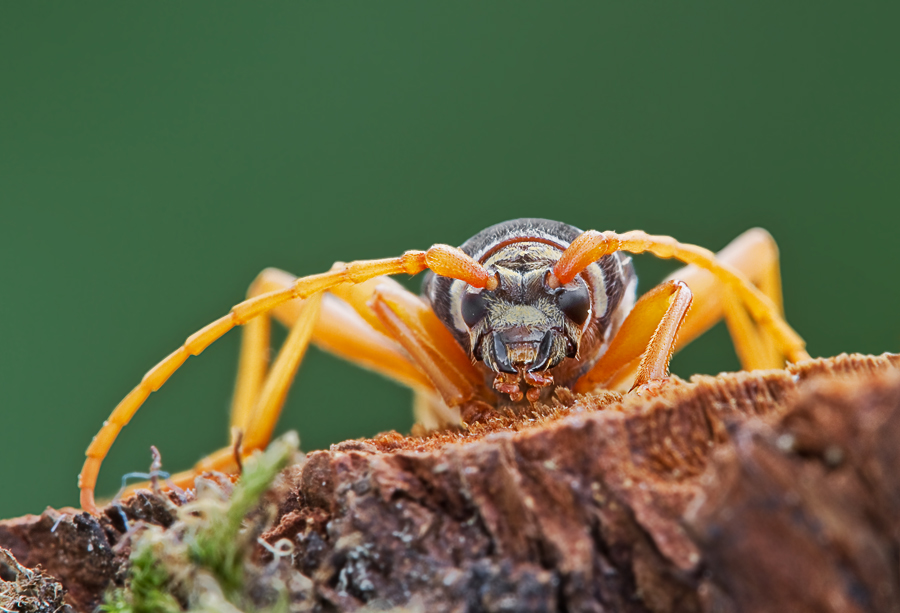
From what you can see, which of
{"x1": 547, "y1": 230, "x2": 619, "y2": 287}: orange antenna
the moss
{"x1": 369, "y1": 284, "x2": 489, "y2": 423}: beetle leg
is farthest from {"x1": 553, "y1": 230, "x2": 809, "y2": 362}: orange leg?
the moss

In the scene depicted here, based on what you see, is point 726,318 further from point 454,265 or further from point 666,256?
point 454,265

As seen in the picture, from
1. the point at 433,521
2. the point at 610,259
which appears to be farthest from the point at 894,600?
the point at 610,259

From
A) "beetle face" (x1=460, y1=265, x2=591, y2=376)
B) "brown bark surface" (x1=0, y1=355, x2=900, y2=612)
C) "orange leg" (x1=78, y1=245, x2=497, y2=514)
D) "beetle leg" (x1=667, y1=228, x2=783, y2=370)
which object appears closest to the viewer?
"brown bark surface" (x1=0, y1=355, x2=900, y2=612)

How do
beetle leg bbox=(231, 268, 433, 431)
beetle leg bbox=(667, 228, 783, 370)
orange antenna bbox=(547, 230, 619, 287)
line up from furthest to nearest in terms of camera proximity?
beetle leg bbox=(231, 268, 433, 431) → beetle leg bbox=(667, 228, 783, 370) → orange antenna bbox=(547, 230, 619, 287)

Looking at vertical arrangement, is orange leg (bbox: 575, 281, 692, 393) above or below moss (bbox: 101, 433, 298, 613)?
above

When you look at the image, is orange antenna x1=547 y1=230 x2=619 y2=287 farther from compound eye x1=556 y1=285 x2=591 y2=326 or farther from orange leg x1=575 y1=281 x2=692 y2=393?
orange leg x1=575 y1=281 x2=692 y2=393

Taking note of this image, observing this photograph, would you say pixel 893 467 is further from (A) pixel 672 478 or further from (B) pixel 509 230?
(B) pixel 509 230
